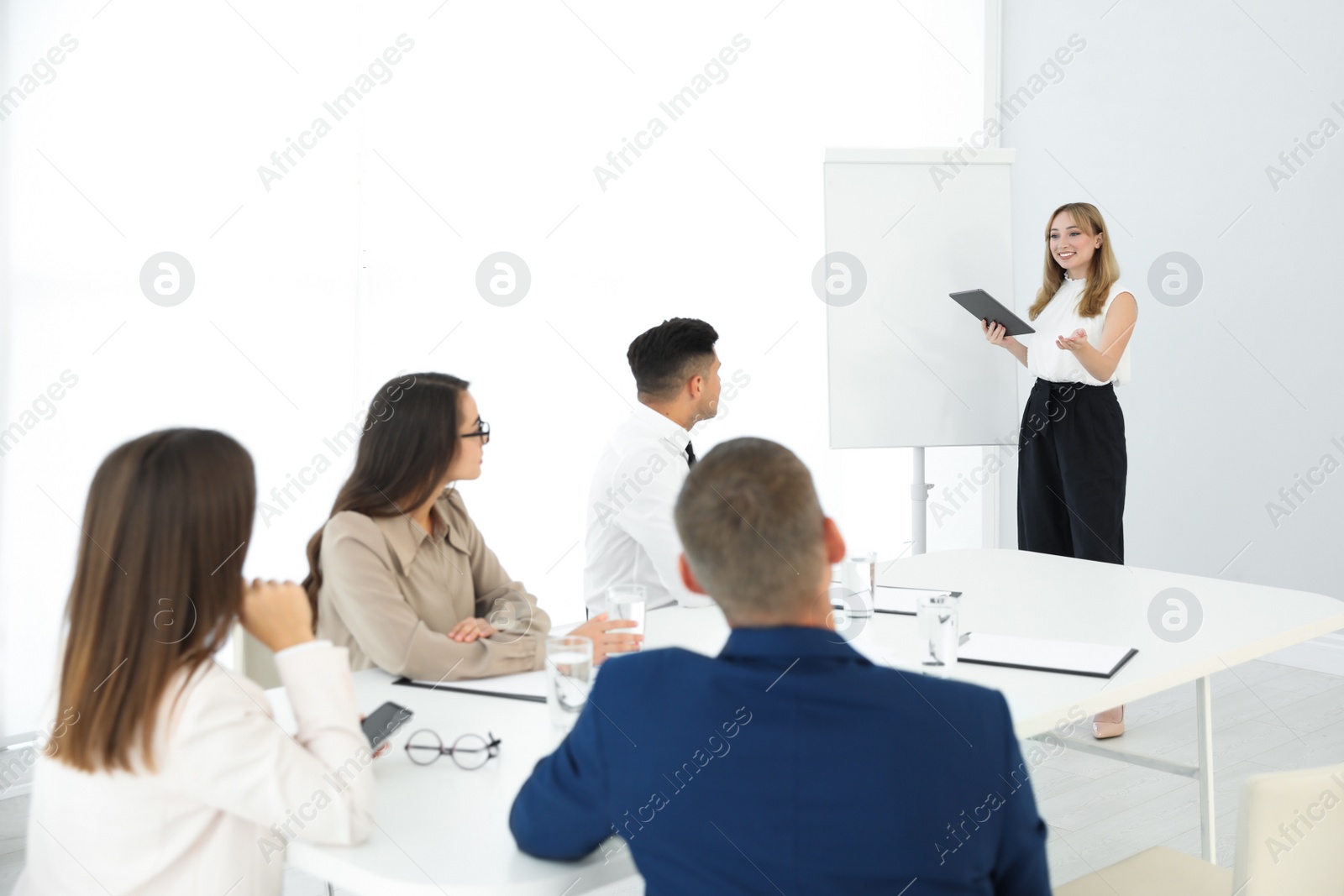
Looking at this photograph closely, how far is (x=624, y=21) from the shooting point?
4.42 m

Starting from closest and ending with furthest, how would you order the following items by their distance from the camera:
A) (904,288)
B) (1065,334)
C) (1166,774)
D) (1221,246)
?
(1166,774)
(1065,334)
(904,288)
(1221,246)

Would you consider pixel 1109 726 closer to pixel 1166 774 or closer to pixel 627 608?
pixel 1166 774

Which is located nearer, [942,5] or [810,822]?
[810,822]

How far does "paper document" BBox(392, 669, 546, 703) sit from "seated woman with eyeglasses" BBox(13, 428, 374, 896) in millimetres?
498

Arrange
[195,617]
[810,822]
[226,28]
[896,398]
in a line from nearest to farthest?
[810,822] < [195,617] < [226,28] < [896,398]

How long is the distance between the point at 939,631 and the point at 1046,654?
283mm

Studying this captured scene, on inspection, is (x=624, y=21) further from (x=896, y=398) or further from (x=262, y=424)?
(x=262, y=424)

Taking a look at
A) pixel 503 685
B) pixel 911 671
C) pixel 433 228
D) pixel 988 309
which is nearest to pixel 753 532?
pixel 911 671

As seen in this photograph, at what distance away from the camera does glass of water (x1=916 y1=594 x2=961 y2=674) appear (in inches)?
69.9

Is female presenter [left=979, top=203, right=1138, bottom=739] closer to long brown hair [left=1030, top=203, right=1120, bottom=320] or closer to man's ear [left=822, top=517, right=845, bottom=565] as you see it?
long brown hair [left=1030, top=203, right=1120, bottom=320]

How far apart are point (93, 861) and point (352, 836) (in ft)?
0.97

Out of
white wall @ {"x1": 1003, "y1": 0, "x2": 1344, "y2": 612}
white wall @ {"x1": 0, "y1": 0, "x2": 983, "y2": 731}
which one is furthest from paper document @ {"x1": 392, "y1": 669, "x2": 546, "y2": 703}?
white wall @ {"x1": 1003, "y1": 0, "x2": 1344, "y2": 612}

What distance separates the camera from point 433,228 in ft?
12.9

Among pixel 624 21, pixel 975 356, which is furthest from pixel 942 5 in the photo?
pixel 975 356
